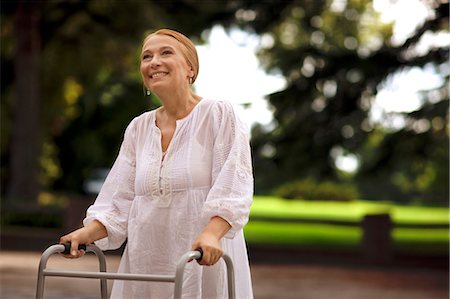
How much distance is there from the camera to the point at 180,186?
328cm

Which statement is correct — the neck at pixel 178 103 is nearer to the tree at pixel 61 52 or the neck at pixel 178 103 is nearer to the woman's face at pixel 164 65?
the woman's face at pixel 164 65

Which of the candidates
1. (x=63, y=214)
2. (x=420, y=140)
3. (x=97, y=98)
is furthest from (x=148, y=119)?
(x=97, y=98)

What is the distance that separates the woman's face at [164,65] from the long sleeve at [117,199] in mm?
260

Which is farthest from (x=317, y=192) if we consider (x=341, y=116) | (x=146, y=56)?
(x=146, y=56)

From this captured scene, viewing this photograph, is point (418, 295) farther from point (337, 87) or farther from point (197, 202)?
point (197, 202)

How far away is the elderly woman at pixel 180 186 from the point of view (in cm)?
327

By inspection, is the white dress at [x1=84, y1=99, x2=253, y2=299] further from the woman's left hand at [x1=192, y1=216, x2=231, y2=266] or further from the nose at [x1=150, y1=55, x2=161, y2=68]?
the nose at [x1=150, y1=55, x2=161, y2=68]

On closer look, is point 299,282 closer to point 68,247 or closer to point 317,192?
point 68,247

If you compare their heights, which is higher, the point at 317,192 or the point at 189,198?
the point at 317,192

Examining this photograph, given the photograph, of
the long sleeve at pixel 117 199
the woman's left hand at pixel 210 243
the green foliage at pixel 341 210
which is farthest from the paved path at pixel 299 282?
the green foliage at pixel 341 210

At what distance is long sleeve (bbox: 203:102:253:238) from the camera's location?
3166 mm

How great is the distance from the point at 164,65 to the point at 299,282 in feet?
40.7

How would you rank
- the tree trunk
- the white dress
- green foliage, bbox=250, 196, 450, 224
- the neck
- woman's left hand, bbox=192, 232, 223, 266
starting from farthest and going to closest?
green foliage, bbox=250, 196, 450, 224 < the tree trunk < the neck < the white dress < woman's left hand, bbox=192, 232, 223, 266

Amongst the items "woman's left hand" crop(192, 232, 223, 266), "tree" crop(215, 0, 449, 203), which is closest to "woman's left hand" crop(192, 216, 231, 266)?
"woman's left hand" crop(192, 232, 223, 266)
